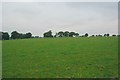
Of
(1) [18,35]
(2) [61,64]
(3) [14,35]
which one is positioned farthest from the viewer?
(1) [18,35]

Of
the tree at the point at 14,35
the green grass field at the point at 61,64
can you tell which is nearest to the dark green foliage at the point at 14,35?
the tree at the point at 14,35

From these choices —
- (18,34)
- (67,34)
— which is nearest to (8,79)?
(18,34)

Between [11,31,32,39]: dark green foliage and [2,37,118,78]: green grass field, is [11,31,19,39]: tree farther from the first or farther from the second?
[2,37,118,78]: green grass field

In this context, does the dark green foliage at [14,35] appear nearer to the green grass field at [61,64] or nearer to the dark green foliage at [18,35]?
the dark green foliage at [18,35]

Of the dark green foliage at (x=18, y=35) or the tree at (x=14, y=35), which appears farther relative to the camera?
the dark green foliage at (x=18, y=35)

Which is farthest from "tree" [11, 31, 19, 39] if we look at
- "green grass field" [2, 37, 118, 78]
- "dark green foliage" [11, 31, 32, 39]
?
"green grass field" [2, 37, 118, 78]

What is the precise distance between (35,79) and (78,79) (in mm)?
2339

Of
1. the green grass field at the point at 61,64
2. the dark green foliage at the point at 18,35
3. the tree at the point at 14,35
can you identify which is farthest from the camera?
the dark green foliage at the point at 18,35

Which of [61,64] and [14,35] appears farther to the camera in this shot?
[14,35]

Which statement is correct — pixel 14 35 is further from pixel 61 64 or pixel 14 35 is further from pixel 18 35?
pixel 61 64

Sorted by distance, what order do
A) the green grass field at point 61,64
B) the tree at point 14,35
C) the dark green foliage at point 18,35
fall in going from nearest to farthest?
the green grass field at point 61,64, the tree at point 14,35, the dark green foliage at point 18,35

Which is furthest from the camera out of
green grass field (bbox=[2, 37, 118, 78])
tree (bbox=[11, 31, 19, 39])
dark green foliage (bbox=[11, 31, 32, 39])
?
dark green foliage (bbox=[11, 31, 32, 39])

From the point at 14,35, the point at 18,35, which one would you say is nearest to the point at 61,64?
the point at 18,35

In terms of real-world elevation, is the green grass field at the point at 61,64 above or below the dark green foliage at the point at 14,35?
below
